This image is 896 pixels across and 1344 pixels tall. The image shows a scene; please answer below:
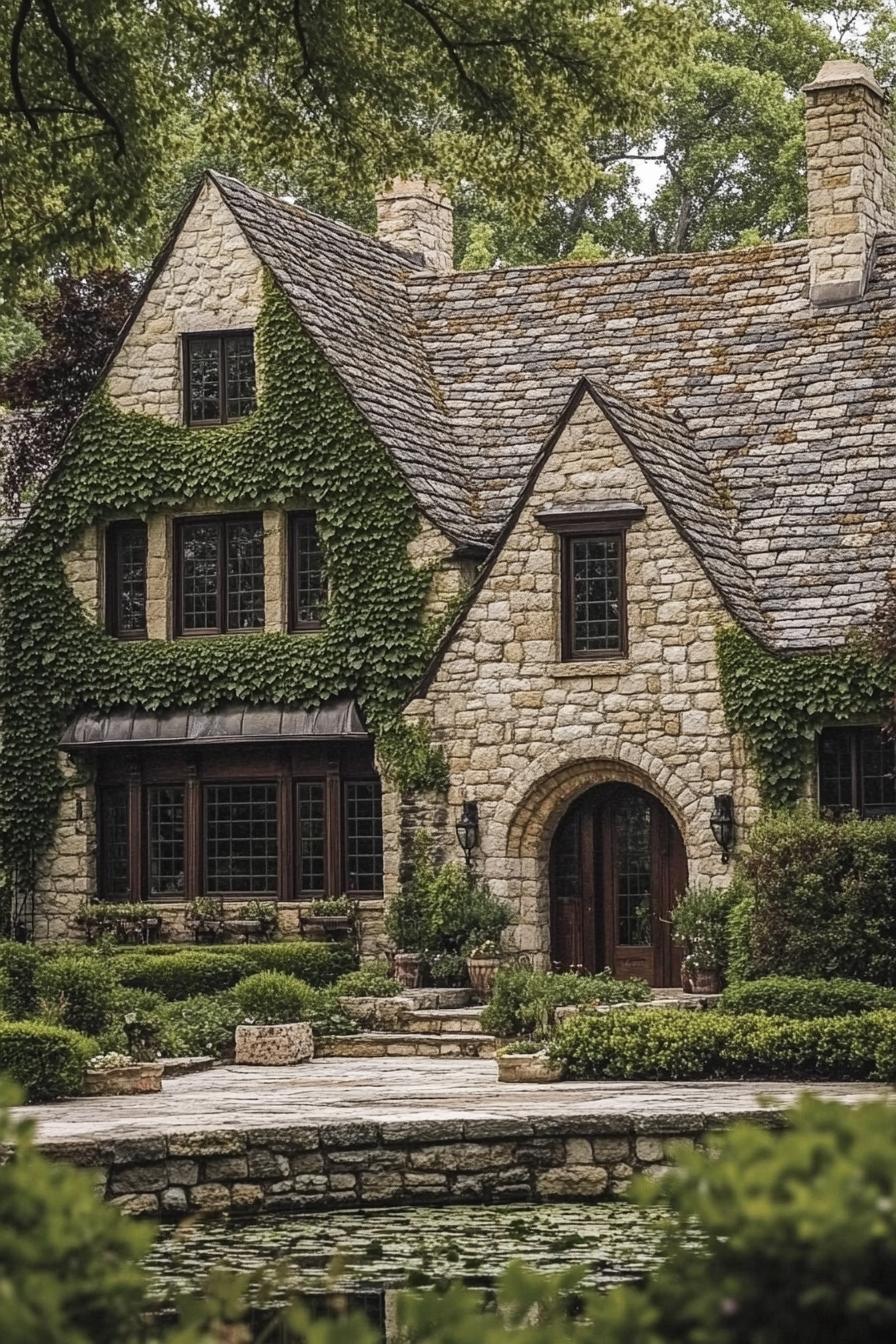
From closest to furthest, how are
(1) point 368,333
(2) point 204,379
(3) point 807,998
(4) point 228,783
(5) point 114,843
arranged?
1. (3) point 807,998
2. (4) point 228,783
3. (5) point 114,843
4. (2) point 204,379
5. (1) point 368,333

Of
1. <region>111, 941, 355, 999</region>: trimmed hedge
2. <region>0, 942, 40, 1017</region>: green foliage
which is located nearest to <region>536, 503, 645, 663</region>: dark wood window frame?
<region>111, 941, 355, 999</region>: trimmed hedge

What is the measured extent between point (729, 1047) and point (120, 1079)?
4727 mm

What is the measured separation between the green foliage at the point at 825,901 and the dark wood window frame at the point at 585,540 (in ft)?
12.4

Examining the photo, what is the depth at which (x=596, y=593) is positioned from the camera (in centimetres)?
2609

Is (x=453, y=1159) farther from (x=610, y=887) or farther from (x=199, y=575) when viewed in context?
(x=199, y=575)

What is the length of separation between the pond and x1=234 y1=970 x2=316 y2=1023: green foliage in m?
8.18

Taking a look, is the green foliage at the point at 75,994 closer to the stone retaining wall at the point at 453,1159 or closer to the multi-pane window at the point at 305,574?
the stone retaining wall at the point at 453,1159

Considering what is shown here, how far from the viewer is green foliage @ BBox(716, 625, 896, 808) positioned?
2466cm

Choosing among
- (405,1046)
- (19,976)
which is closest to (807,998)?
(405,1046)

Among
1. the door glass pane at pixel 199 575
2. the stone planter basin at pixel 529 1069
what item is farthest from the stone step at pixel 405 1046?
the door glass pane at pixel 199 575

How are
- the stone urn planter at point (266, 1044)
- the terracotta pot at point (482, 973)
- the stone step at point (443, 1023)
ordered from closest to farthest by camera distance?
the stone urn planter at point (266, 1044), the stone step at point (443, 1023), the terracotta pot at point (482, 973)

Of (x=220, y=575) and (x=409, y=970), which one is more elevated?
(x=220, y=575)

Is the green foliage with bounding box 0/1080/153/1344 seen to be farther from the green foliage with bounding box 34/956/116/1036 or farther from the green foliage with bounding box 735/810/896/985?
the green foliage with bounding box 735/810/896/985

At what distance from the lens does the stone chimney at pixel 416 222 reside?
3462 centimetres
